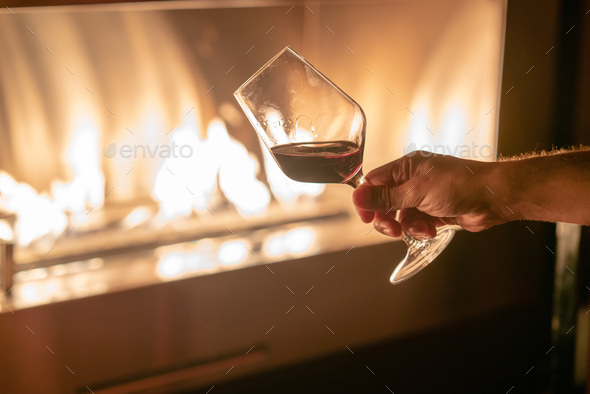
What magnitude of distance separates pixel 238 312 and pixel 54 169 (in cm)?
66

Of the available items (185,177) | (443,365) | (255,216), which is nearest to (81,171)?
(185,177)

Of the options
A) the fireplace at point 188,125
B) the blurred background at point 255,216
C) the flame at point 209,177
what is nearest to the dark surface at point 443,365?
the blurred background at point 255,216

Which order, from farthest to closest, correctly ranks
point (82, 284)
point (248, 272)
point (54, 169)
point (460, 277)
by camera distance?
point (460, 277) → point (54, 169) → point (248, 272) → point (82, 284)

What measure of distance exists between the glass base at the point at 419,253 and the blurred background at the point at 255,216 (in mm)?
544

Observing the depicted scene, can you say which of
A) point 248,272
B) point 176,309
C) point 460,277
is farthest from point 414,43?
point 176,309

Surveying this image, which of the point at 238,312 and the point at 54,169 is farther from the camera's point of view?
the point at 54,169

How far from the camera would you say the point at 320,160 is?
2.82 ft

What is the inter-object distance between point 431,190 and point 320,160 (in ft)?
0.74

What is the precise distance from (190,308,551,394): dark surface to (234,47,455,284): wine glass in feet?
2.44

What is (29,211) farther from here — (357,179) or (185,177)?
(357,179)

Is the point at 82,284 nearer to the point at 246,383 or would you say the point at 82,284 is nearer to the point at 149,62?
the point at 246,383

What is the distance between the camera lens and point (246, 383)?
146 cm

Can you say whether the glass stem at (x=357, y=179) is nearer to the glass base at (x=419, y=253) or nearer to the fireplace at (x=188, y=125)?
the glass base at (x=419, y=253)

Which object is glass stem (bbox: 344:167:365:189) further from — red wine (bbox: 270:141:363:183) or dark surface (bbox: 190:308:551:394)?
dark surface (bbox: 190:308:551:394)
